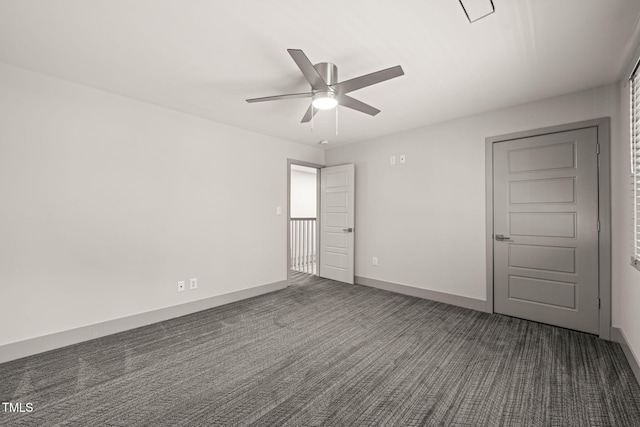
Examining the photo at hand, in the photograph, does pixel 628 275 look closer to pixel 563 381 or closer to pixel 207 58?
pixel 563 381

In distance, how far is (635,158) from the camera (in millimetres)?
2150

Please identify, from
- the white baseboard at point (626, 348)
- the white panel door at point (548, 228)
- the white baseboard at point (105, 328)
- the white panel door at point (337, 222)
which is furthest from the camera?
the white panel door at point (337, 222)

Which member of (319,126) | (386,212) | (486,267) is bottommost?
(486,267)

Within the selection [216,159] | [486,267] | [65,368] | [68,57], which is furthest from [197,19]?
[486,267]

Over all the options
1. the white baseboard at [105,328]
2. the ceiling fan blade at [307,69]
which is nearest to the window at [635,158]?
the ceiling fan blade at [307,69]

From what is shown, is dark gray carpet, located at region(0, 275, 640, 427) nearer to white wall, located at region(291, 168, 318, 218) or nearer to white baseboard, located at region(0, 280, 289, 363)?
white baseboard, located at region(0, 280, 289, 363)

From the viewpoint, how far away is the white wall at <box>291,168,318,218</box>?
7430 mm

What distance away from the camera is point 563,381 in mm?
1996

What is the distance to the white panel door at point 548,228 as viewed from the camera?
2.76m

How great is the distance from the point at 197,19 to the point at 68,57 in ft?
4.26

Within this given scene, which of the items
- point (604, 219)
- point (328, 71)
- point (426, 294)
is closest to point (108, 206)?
point (328, 71)

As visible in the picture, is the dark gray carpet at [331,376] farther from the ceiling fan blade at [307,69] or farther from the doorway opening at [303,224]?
the ceiling fan blade at [307,69]

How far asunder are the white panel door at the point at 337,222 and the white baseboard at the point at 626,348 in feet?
10.1

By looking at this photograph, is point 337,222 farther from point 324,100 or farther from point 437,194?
point 324,100
